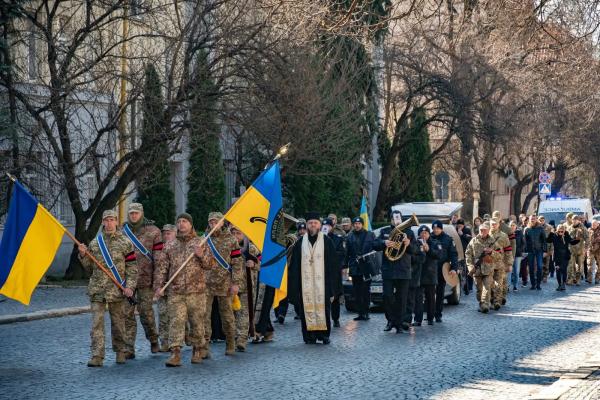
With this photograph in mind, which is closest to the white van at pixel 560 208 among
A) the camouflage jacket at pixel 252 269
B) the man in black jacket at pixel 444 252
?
the man in black jacket at pixel 444 252

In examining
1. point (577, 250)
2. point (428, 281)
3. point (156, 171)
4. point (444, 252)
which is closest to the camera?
point (428, 281)

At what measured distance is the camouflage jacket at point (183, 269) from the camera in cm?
1388

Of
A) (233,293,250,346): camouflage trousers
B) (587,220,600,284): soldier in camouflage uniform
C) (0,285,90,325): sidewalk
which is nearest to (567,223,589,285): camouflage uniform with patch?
(587,220,600,284): soldier in camouflage uniform

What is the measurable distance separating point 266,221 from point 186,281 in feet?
5.75

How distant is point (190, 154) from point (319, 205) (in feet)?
18.8

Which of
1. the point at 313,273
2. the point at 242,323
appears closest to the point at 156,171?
the point at 313,273

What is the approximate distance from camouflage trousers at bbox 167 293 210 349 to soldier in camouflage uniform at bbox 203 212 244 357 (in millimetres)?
585

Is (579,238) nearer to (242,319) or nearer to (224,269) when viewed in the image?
(242,319)

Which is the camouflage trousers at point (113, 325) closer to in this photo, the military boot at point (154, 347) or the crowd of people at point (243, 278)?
the crowd of people at point (243, 278)

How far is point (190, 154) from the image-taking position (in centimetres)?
3744

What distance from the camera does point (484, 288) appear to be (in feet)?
72.8

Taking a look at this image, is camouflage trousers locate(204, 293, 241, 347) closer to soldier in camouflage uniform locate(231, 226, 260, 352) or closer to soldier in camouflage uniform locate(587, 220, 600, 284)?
soldier in camouflage uniform locate(231, 226, 260, 352)

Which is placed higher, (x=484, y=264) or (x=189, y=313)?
(x=484, y=264)

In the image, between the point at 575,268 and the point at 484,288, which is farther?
the point at 575,268
